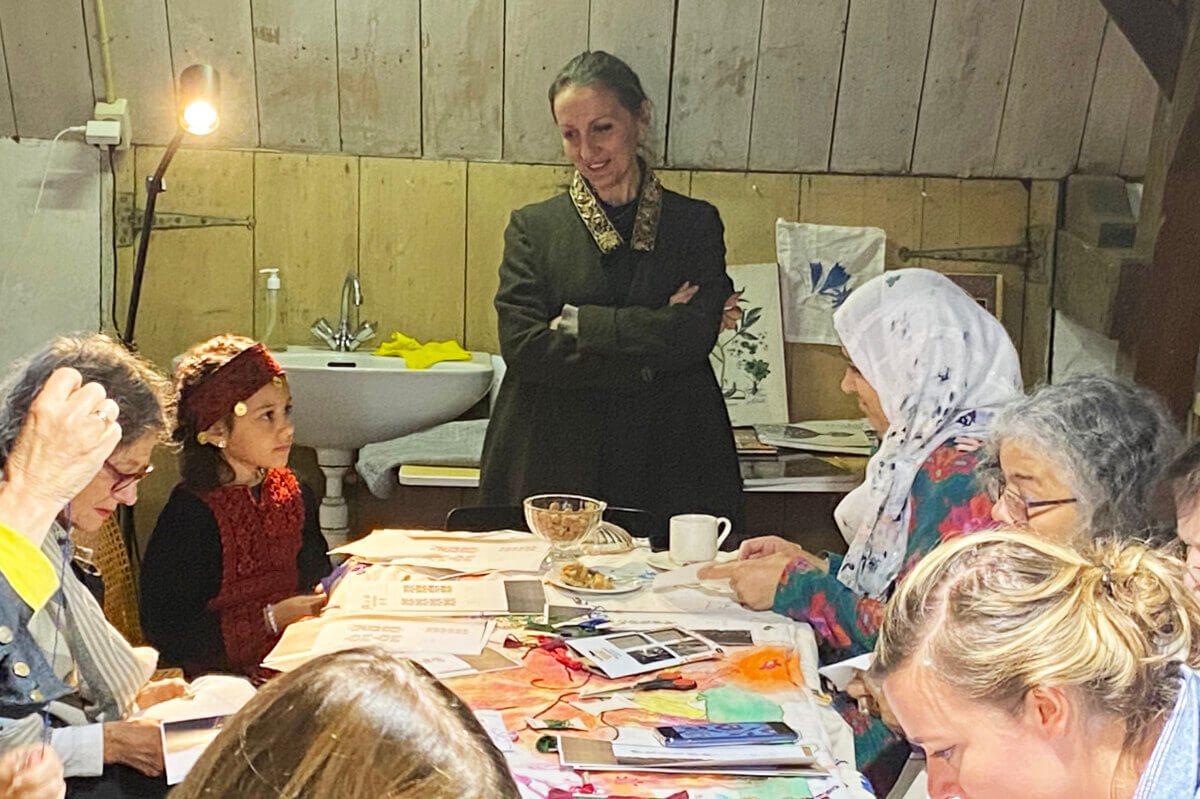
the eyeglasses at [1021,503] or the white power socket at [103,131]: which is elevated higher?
the white power socket at [103,131]

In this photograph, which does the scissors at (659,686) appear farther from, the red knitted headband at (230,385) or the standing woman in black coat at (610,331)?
the standing woman in black coat at (610,331)

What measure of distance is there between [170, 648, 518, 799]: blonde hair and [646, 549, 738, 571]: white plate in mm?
1360

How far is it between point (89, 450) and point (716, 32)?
2.47m

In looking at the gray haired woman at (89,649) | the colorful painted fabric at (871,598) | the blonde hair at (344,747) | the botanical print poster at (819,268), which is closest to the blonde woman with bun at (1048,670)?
the blonde hair at (344,747)

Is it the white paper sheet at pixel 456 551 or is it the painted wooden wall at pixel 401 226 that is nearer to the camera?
the white paper sheet at pixel 456 551

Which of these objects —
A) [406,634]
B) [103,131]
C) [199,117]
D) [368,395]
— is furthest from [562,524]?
[103,131]

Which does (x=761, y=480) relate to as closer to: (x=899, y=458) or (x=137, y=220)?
(x=899, y=458)

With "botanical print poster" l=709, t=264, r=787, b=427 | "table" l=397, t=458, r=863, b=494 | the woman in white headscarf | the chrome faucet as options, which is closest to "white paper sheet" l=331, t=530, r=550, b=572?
the woman in white headscarf

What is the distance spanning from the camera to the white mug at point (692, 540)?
7.24 feet

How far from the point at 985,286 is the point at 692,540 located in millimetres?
1858

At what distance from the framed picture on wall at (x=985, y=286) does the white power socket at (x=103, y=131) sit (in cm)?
229

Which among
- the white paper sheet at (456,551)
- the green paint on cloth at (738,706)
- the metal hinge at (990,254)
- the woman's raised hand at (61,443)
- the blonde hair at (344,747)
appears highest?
the metal hinge at (990,254)

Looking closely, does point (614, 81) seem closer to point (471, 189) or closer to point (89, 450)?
point (471, 189)

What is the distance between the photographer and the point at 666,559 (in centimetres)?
224
